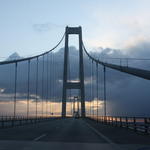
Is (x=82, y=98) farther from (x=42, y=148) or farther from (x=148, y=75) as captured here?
(x=42, y=148)

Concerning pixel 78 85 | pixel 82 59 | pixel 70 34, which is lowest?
pixel 78 85

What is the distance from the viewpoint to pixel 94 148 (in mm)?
12305

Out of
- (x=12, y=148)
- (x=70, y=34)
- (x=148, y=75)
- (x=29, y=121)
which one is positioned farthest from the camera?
(x=70, y=34)

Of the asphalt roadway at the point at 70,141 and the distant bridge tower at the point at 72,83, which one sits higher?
the distant bridge tower at the point at 72,83

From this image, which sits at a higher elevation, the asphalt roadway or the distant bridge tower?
the distant bridge tower

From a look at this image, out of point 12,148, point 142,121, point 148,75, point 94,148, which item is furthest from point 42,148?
point 142,121

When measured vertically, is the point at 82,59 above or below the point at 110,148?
above

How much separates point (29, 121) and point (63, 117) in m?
33.8

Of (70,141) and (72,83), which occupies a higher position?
(72,83)

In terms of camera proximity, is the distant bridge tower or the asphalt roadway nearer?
the asphalt roadway

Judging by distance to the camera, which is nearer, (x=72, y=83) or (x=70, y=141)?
(x=70, y=141)

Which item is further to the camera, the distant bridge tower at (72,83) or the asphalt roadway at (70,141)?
the distant bridge tower at (72,83)

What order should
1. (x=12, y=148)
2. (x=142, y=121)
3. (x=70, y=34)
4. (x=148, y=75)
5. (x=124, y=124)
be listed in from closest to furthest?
(x=12, y=148) < (x=148, y=75) < (x=142, y=121) < (x=124, y=124) < (x=70, y=34)

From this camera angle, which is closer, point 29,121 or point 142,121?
point 142,121
